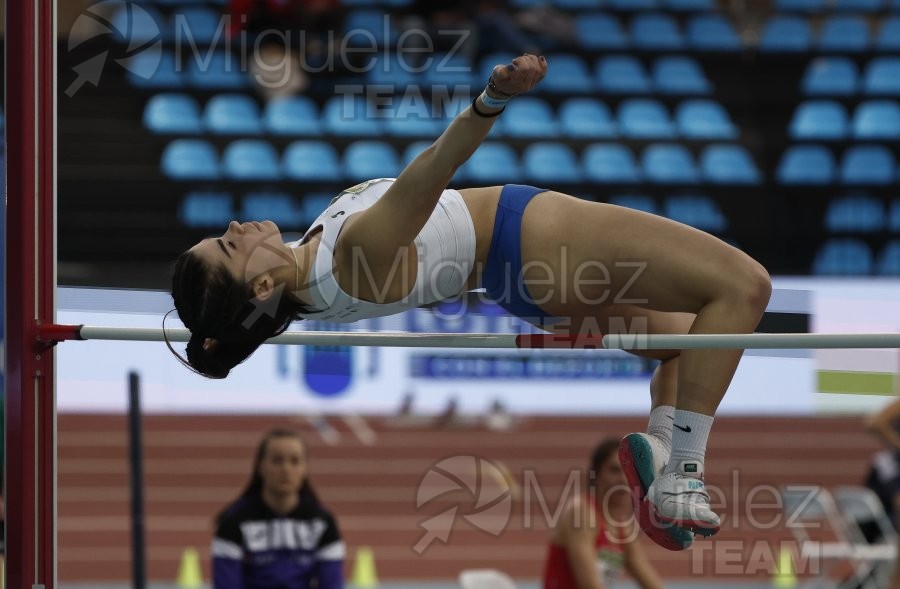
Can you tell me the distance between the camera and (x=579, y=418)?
8.25m

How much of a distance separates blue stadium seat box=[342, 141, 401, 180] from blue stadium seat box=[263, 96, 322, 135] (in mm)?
430

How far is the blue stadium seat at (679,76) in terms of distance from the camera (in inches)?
380

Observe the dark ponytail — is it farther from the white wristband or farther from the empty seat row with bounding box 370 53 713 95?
the empty seat row with bounding box 370 53 713 95

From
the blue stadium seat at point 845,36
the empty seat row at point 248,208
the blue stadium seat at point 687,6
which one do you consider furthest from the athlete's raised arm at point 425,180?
the blue stadium seat at point 687,6

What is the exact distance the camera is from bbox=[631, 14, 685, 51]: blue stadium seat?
1005cm

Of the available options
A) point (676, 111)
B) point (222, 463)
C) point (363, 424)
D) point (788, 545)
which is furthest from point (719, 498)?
point (676, 111)

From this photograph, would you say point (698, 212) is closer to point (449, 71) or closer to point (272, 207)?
point (449, 71)

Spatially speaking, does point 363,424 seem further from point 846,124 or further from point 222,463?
point 846,124

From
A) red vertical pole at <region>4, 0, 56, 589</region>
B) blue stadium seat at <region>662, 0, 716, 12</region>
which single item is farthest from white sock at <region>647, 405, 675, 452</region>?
blue stadium seat at <region>662, 0, 716, 12</region>

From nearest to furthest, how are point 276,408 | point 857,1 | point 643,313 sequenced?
1. point 643,313
2. point 276,408
3. point 857,1

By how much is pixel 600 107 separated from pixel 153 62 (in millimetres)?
3455

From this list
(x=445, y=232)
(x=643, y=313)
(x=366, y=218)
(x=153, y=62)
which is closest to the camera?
(x=366, y=218)

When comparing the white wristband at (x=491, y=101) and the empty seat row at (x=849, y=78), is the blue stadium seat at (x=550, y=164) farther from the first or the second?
the white wristband at (x=491, y=101)

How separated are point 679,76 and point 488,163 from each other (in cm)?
209
